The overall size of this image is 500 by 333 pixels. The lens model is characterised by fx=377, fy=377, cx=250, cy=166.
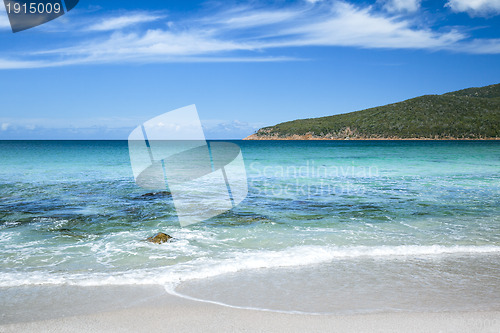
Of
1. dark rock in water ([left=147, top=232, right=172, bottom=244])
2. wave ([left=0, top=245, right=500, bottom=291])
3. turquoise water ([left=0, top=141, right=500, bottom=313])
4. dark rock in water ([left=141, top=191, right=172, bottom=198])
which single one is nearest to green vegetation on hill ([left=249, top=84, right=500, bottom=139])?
turquoise water ([left=0, top=141, right=500, bottom=313])

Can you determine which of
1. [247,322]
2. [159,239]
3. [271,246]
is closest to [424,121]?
[271,246]

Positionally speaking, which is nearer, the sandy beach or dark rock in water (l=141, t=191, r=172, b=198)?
the sandy beach

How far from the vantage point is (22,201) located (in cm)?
1209

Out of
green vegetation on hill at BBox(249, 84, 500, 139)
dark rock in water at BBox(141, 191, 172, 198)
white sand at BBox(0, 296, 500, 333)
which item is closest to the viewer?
white sand at BBox(0, 296, 500, 333)

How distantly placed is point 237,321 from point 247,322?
0.35 feet

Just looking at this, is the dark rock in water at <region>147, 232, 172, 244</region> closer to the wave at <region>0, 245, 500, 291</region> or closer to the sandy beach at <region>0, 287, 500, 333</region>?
the wave at <region>0, 245, 500, 291</region>

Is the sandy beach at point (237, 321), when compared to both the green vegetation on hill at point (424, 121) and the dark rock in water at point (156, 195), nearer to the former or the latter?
the dark rock in water at point (156, 195)

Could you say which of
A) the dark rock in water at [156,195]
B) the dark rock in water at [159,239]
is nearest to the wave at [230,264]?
the dark rock in water at [159,239]

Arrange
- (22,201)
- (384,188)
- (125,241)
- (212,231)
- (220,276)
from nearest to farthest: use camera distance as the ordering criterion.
Result: (220,276) → (125,241) → (212,231) → (22,201) → (384,188)

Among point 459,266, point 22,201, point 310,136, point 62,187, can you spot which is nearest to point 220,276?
Result: point 459,266

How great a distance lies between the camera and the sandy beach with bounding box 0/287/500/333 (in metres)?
3.77

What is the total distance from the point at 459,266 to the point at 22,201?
12.3 m

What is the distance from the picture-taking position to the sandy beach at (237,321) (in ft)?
12.4

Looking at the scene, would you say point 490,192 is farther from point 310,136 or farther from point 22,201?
point 310,136
